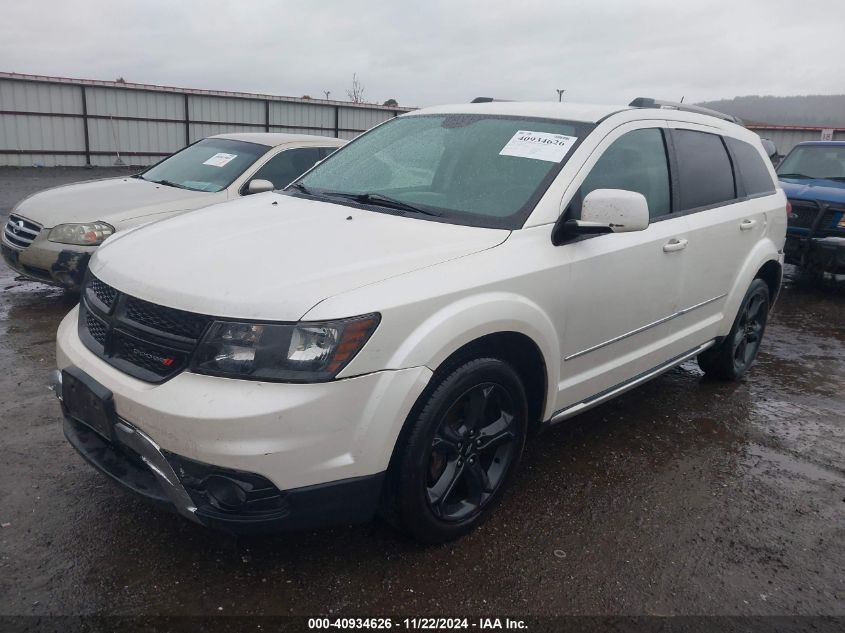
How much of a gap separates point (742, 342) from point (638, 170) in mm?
1997

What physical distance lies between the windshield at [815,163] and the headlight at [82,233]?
8397 millimetres

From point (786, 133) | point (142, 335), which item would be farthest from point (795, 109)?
point (142, 335)

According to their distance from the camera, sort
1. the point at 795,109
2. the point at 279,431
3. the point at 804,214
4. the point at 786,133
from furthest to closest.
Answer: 1. the point at 795,109
2. the point at 786,133
3. the point at 804,214
4. the point at 279,431

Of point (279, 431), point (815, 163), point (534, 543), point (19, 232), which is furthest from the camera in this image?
point (815, 163)

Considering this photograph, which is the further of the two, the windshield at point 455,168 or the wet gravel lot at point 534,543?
the windshield at point 455,168

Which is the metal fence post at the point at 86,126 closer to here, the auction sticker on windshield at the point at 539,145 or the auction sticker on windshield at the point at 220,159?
the auction sticker on windshield at the point at 220,159

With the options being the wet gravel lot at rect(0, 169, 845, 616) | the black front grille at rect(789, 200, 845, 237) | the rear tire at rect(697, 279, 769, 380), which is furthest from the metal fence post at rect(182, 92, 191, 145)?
the rear tire at rect(697, 279, 769, 380)

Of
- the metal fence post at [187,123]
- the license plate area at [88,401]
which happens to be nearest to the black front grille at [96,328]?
the license plate area at [88,401]

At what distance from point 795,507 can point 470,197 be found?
2.14 metres

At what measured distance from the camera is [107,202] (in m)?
5.93

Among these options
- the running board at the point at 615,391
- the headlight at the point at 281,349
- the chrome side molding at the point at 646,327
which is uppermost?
the headlight at the point at 281,349

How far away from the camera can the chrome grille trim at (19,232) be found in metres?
5.67

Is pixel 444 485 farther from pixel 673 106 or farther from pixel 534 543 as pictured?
pixel 673 106

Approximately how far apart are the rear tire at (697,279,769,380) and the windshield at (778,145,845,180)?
16.5 feet
